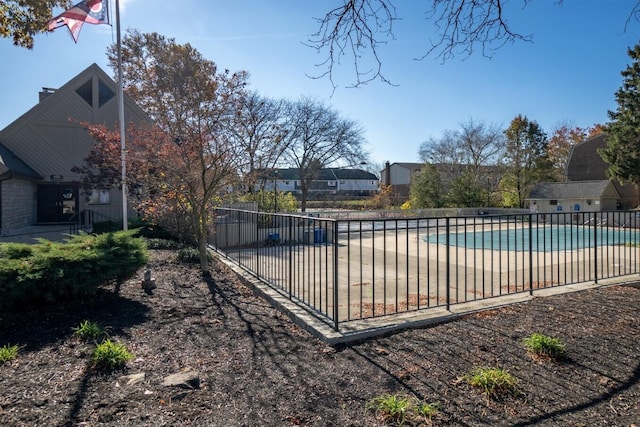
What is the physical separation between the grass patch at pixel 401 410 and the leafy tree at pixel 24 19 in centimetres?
619

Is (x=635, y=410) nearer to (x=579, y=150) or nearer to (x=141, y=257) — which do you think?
(x=141, y=257)

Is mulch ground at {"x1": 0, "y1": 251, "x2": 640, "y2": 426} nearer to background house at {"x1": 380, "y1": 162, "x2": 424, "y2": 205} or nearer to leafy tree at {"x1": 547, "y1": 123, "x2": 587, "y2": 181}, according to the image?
leafy tree at {"x1": 547, "y1": 123, "x2": 587, "y2": 181}

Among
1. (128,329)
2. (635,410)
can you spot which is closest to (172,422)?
(128,329)

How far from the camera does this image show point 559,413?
2496 mm

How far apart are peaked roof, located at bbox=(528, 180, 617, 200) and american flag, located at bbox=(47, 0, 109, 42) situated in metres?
29.2

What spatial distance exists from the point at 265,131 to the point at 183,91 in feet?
5.77

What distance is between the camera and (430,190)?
31484 mm

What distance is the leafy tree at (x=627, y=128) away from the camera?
17469 millimetres

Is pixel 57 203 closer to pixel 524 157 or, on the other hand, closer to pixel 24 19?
pixel 24 19

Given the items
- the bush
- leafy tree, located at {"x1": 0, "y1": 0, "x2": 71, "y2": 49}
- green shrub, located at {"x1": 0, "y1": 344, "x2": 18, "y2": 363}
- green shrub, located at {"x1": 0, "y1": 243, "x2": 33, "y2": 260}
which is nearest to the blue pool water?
the bush

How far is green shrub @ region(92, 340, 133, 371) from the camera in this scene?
10.2ft

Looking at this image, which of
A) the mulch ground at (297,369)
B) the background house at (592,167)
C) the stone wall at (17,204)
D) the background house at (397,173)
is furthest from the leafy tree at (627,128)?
the background house at (397,173)

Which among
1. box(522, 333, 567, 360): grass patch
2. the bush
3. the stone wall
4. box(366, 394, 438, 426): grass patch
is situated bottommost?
box(366, 394, 438, 426): grass patch

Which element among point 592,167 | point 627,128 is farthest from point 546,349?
point 592,167
